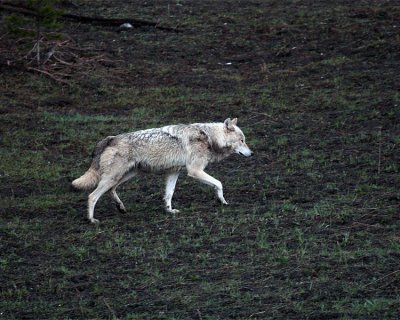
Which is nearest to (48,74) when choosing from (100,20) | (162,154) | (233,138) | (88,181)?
(100,20)

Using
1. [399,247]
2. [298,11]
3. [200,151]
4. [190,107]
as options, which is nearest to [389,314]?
[399,247]

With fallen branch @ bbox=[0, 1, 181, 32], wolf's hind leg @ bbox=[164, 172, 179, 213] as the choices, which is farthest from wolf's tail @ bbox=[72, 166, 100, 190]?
fallen branch @ bbox=[0, 1, 181, 32]

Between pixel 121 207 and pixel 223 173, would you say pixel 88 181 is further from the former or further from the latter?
pixel 223 173

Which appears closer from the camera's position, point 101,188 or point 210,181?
point 101,188

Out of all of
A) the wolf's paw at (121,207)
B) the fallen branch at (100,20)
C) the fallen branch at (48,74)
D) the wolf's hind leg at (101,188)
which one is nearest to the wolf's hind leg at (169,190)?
the wolf's paw at (121,207)

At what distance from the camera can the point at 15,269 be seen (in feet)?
28.5

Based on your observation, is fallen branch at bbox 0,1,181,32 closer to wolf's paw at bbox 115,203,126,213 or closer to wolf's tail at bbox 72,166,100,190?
wolf's paw at bbox 115,203,126,213

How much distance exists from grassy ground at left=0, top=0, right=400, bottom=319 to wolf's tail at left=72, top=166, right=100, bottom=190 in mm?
403

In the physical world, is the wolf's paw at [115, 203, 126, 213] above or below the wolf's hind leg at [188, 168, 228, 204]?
below

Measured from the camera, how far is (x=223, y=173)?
1248 cm

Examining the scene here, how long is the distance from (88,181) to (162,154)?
95 cm

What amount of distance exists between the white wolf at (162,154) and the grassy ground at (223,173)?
369 millimetres

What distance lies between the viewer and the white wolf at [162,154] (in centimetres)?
1053

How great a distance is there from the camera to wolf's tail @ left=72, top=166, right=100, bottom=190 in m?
10.5
